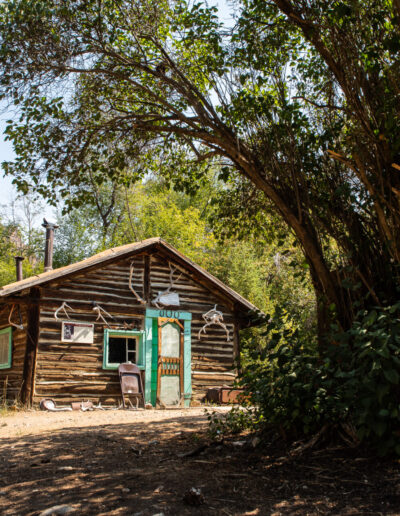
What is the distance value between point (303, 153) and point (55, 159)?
4229 mm

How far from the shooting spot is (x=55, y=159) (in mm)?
8156

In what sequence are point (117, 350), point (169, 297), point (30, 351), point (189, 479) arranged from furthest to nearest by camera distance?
point (169, 297) → point (117, 350) → point (30, 351) → point (189, 479)

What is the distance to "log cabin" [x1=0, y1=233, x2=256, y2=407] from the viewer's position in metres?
12.4

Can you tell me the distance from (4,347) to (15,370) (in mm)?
1626

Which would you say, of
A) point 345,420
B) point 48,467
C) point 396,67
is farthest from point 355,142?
point 48,467

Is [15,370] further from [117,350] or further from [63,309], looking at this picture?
[117,350]

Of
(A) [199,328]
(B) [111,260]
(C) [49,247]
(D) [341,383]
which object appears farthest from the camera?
(C) [49,247]

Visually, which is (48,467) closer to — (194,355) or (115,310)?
(115,310)

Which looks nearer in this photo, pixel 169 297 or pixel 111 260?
pixel 111 260

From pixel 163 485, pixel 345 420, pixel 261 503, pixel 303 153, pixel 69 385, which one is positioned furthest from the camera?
pixel 69 385

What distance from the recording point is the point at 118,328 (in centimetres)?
1342

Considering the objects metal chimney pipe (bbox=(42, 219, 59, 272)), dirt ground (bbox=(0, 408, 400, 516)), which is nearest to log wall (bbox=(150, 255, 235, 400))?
metal chimney pipe (bbox=(42, 219, 59, 272))

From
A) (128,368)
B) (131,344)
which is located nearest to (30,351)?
(128,368)

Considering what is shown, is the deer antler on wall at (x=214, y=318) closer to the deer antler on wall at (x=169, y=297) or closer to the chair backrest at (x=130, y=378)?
the deer antler on wall at (x=169, y=297)
